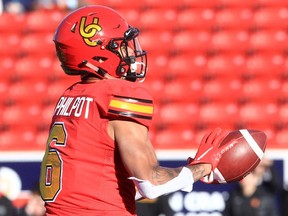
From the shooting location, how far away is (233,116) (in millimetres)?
9273

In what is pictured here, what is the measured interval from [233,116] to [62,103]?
5913mm

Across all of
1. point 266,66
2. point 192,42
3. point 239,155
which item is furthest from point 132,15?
point 239,155

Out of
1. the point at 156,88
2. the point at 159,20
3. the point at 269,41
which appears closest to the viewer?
the point at 156,88

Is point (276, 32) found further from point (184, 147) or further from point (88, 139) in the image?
point (88, 139)

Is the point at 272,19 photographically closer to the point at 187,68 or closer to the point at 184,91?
the point at 187,68

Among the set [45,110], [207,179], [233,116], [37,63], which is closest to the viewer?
[207,179]

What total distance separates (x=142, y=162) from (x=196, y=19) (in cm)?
742

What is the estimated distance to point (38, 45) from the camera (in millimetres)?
10766

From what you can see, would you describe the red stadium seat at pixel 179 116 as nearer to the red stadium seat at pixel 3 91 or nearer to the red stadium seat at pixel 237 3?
the red stadium seat at pixel 237 3

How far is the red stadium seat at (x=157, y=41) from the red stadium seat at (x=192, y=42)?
0.07 meters

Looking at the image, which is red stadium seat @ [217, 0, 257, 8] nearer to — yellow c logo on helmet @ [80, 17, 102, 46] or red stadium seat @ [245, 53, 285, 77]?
red stadium seat @ [245, 53, 285, 77]

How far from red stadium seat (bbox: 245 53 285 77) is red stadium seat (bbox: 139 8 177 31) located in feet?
3.92

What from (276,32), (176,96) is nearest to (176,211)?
(176,96)

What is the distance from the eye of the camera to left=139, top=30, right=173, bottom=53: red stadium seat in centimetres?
1033
